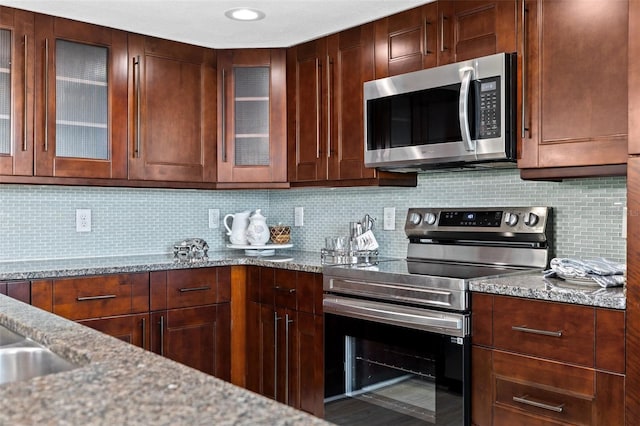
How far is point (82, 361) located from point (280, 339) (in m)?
2.09

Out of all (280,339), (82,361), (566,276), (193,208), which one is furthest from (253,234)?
(82,361)

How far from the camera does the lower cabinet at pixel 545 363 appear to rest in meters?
1.87

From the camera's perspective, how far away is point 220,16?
9.78ft

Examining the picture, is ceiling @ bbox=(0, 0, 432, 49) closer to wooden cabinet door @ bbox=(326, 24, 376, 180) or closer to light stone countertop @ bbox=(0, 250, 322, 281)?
wooden cabinet door @ bbox=(326, 24, 376, 180)

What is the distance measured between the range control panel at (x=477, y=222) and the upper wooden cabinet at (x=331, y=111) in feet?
0.74

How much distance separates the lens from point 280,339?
10.1 ft

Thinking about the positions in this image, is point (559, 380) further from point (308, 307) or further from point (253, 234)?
point (253, 234)

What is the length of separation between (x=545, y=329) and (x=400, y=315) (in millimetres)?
588

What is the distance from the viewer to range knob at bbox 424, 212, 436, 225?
300cm

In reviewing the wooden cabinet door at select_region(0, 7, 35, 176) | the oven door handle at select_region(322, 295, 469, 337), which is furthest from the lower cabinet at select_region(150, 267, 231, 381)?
the wooden cabinet door at select_region(0, 7, 35, 176)

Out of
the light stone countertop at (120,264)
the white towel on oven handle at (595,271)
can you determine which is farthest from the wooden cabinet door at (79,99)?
the white towel on oven handle at (595,271)

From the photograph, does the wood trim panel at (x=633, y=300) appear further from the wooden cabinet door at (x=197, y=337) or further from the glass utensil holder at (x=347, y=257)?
the wooden cabinet door at (x=197, y=337)

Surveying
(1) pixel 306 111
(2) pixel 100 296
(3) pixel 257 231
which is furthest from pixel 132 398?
(3) pixel 257 231

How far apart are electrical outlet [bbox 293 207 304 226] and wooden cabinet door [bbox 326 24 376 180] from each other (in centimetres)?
71
